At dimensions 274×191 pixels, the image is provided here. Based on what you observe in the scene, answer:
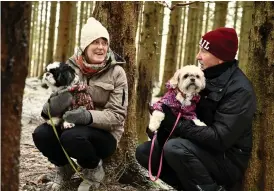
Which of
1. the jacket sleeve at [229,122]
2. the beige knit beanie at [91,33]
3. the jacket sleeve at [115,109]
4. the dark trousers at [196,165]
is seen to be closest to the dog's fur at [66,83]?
the jacket sleeve at [115,109]

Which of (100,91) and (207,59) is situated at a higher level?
(207,59)

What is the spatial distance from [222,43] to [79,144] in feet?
4.89

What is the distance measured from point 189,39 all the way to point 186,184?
43.9ft

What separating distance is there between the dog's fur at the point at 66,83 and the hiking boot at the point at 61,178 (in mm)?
515

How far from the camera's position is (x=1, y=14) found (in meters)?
1.94

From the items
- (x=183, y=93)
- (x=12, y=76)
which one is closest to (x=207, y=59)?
(x=183, y=93)

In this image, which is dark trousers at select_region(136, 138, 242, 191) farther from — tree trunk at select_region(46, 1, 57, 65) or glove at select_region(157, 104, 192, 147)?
tree trunk at select_region(46, 1, 57, 65)

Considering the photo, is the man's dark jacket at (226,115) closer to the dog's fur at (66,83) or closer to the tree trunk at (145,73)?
the dog's fur at (66,83)

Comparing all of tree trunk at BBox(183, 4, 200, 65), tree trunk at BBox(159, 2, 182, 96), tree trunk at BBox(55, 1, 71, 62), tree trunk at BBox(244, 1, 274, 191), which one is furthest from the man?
tree trunk at BBox(183, 4, 200, 65)

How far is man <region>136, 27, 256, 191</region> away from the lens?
326 centimetres

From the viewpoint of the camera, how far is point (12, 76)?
200 cm

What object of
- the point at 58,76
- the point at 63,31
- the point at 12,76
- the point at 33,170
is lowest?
the point at 33,170

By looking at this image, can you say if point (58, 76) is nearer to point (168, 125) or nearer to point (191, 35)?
point (168, 125)

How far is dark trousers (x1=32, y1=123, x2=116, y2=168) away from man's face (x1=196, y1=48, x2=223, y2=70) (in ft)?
3.46
